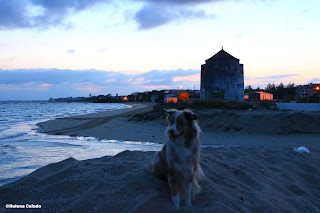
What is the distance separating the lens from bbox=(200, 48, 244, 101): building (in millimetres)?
27797

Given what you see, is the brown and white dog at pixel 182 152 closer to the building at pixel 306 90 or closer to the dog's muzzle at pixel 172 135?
the dog's muzzle at pixel 172 135

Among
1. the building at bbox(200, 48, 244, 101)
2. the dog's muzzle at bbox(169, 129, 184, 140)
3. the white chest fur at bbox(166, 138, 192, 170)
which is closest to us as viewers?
the dog's muzzle at bbox(169, 129, 184, 140)

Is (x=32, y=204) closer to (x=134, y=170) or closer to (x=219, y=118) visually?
(x=134, y=170)

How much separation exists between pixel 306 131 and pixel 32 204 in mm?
13913

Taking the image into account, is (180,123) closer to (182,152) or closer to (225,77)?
(182,152)

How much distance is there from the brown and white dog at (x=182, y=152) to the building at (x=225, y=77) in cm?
2543

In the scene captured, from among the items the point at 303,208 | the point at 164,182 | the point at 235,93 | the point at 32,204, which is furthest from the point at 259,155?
the point at 235,93

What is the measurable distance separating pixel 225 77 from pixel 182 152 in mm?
25956

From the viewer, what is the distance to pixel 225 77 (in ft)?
91.2

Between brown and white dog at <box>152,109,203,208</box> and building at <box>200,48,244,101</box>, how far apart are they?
25434 mm

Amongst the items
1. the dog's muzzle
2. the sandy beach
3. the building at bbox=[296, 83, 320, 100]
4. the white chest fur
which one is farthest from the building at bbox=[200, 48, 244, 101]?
the building at bbox=[296, 83, 320, 100]

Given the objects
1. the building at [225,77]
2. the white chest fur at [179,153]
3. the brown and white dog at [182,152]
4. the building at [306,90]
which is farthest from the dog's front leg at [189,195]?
the building at [306,90]

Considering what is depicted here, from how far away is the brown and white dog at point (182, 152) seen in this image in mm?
3330

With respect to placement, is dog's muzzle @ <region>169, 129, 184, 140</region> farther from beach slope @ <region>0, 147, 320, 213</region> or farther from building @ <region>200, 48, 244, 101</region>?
building @ <region>200, 48, 244, 101</region>
